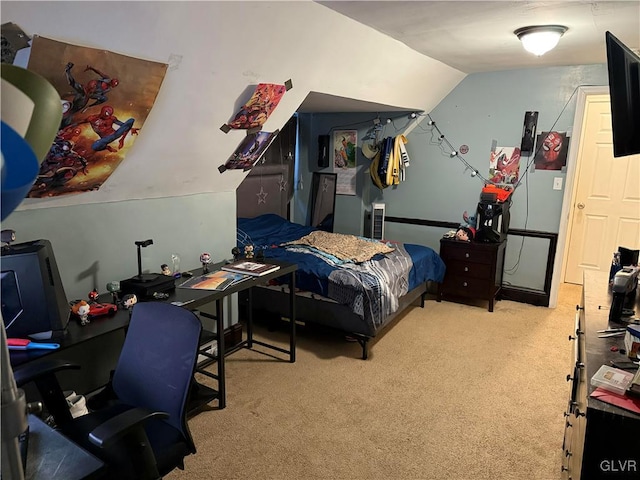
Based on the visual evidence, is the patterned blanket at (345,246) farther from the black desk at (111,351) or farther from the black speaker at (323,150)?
the black speaker at (323,150)

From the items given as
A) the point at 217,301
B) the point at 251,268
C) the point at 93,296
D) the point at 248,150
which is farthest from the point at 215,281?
the point at 248,150

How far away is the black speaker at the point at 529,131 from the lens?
4.27 metres

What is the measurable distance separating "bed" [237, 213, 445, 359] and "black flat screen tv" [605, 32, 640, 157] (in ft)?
5.77

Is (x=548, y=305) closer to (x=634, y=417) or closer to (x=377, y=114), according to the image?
(x=377, y=114)

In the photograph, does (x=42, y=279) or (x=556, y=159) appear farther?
(x=556, y=159)

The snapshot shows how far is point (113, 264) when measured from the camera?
2555 millimetres

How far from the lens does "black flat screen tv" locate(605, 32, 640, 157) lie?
1773 mm

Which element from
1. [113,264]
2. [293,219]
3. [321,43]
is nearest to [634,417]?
[321,43]

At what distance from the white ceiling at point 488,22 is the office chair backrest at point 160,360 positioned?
1.63 metres

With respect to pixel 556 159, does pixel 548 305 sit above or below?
below

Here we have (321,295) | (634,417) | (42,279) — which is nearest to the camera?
(634,417)

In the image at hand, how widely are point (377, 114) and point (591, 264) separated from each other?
2965 mm

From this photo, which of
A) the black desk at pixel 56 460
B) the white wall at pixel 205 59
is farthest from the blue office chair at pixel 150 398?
the white wall at pixel 205 59

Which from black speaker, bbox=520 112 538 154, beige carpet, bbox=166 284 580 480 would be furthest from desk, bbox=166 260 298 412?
black speaker, bbox=520 112 538 154
